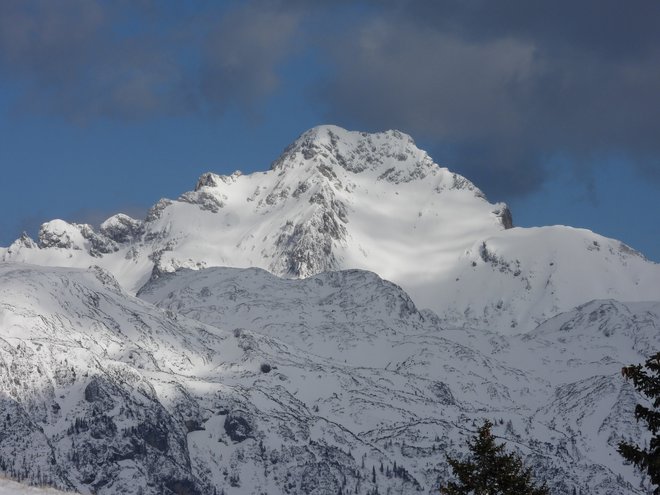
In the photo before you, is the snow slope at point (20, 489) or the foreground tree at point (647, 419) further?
the foreground tree at point (647, 419)

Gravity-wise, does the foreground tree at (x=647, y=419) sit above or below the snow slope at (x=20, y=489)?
above

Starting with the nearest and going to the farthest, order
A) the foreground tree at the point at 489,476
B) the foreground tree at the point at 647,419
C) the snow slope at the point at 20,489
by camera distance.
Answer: the snow slope at the point at 20,489 → the foreground tree at the point at 647,419 → the foreground tree at the point at 489,476

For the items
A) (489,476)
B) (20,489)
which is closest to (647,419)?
(489,476)

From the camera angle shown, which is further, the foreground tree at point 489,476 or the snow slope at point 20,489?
the foreground tree at point 489,476

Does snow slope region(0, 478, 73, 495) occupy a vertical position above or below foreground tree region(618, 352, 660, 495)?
below

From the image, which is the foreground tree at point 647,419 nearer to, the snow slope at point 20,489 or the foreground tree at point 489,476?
the foreground tree at point 489,476

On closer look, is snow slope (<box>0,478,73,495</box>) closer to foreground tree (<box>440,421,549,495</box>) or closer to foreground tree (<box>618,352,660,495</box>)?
foreground tree (<box>440,421,549,495</box>)

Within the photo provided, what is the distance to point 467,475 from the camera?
2402 inches

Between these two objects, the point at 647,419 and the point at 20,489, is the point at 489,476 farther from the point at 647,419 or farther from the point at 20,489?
the point at 20,489

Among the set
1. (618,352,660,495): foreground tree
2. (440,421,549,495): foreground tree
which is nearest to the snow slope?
(440,421,549,495): foreground tree

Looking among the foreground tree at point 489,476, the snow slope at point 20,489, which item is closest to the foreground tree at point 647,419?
the foreground tree at point 489,476

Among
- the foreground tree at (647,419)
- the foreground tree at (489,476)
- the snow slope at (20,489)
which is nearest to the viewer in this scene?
the snow slope at (20,489)

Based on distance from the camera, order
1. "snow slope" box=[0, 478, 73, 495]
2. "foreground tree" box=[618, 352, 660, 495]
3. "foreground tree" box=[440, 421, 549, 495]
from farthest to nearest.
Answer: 1. "foreground tree" box=[440, 421, 549, 495]
2. "foreground tree" box=[618, 352, 660, 495]
3. "snow slope" box=[0, 478, 73, 495]

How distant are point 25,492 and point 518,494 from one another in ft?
74.7
